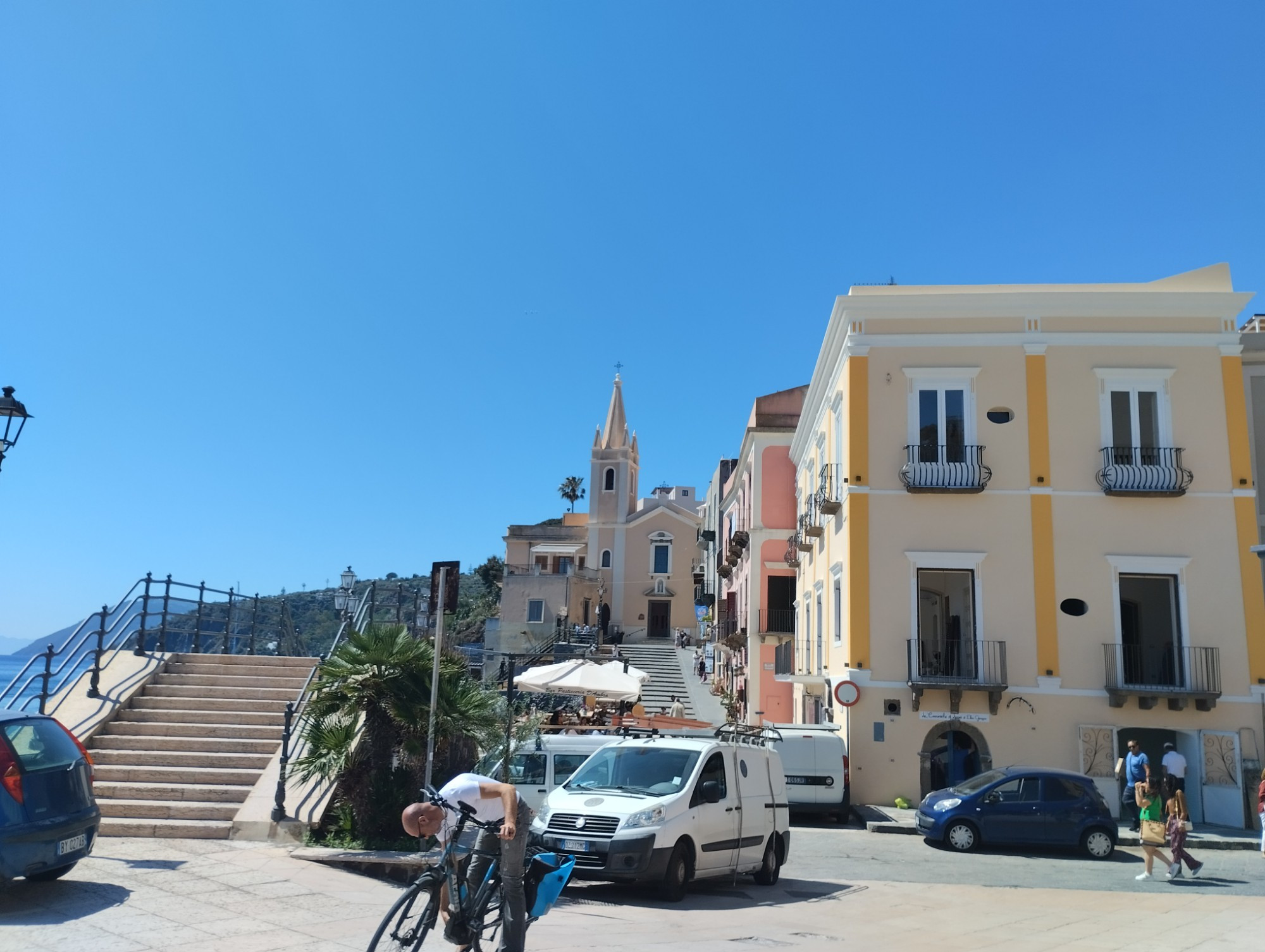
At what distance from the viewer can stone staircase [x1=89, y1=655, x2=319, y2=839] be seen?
39.1 ft

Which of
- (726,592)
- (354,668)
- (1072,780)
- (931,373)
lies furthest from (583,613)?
(354,668)

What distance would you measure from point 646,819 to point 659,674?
37.1 m

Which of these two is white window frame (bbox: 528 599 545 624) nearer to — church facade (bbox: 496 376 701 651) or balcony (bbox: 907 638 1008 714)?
church facade (bbox: 496 376 701 651)

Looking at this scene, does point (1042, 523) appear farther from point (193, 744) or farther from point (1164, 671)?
point (193, 744)

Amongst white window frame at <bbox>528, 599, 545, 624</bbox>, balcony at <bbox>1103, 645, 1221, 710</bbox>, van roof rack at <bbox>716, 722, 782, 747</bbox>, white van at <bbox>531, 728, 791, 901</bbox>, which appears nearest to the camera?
white van at <bbox>531, 728, 791, 901</bbox>

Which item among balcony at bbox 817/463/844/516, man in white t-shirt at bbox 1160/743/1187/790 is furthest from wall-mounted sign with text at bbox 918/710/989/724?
balcony at bbox 817/463/844/516

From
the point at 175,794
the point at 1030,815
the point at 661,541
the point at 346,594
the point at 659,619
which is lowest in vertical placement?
the point at 1030,815

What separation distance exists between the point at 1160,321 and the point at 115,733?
21431 millimetres

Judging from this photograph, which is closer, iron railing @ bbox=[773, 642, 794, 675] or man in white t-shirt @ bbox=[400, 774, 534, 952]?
man in white t-shirt @ bbox=[400, 774, 534, 952]

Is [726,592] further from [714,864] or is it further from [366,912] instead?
[366,912]

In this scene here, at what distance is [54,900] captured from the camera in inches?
336

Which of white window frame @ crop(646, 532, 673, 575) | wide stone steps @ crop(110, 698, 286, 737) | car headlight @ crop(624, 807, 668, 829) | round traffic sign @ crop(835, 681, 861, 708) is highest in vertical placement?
white window frame @ crop(646, 532, 673, 575)

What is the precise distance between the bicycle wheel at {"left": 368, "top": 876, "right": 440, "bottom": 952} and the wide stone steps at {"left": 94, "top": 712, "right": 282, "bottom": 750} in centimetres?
806

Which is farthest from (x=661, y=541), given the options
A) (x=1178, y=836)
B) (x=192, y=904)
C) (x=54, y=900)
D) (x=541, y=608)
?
(x=54, y=900)
